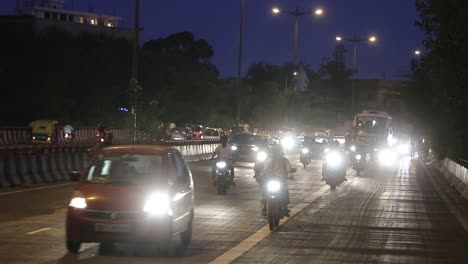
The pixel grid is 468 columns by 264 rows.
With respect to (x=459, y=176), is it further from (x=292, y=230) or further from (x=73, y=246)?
(x=73, y=246)

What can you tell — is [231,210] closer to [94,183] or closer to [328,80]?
[94,183]

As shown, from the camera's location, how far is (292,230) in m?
17.4

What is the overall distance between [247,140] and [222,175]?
1864 centimetres

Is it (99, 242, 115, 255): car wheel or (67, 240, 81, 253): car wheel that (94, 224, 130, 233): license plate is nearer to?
(67, 240, 81, 253): car wheel

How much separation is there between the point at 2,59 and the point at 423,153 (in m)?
37.9

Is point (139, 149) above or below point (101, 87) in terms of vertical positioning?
below

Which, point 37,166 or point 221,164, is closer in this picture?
point 221,164

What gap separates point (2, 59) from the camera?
262ft

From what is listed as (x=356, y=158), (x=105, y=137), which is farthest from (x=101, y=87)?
(x=105, y=137)

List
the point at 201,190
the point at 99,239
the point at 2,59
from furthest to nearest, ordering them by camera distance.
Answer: the point at 2,59
the point at 201,190
the point at 99,239

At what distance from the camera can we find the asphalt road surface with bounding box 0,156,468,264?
528 inches

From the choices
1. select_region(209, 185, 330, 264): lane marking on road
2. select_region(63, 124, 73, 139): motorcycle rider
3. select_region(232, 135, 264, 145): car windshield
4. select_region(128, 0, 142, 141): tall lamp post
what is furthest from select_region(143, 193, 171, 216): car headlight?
select_region(63, 124, 73, 139): motorcycle rider

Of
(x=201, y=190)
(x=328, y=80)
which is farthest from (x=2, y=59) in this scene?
(x=328, y=80)

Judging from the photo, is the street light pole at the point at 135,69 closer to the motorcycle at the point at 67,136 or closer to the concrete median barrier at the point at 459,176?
the concrete median barrier at the point at 459,176
